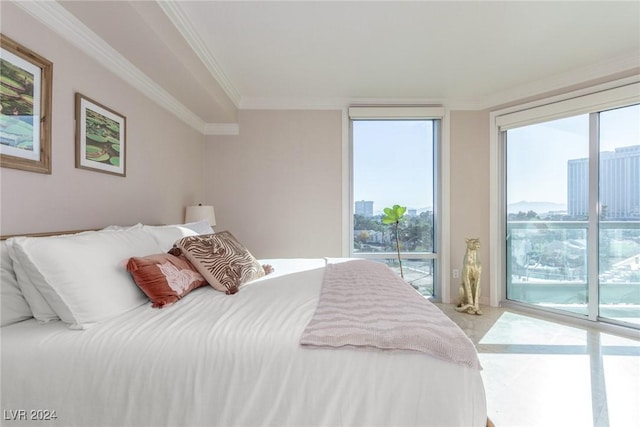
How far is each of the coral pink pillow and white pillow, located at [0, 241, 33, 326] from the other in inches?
13.7

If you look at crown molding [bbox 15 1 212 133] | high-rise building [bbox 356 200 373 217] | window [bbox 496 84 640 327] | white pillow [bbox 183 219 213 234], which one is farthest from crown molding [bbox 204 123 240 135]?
window [bbox 496 84 640 327]

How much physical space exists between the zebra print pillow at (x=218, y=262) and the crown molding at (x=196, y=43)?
1436 mm

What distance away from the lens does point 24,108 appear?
1319 millimetres

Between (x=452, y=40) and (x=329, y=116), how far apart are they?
60.6 inches

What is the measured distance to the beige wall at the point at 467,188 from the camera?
136 inches

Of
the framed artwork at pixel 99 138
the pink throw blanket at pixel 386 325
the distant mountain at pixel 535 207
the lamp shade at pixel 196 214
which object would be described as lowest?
the pink throw blanket at pixel 386 325

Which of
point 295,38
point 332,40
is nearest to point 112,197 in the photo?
point 295,38

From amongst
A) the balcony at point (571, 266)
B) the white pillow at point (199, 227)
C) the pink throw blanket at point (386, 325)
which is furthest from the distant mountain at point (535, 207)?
the white pillow at point (199, 227)

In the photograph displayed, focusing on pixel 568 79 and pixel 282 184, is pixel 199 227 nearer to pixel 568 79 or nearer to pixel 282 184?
pixel 282 184

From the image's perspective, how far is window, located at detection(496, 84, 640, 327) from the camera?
8.64 feet

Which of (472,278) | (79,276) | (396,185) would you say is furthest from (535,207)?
(79,276)

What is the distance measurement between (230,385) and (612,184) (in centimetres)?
367

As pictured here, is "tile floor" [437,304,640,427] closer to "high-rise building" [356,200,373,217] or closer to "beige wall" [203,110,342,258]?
"high-rise building" [356,200,373,217]

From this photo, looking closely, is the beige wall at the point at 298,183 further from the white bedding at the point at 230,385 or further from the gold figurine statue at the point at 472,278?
the white bedding at the point at 230,385
